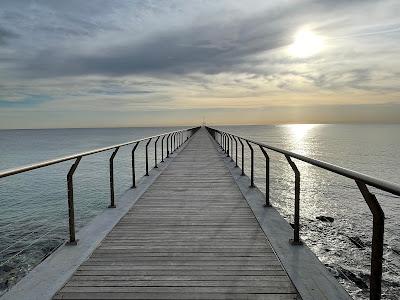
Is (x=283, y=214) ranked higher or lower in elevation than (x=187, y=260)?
lower

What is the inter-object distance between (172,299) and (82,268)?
1219 millimetres

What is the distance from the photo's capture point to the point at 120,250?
4137 millimetres

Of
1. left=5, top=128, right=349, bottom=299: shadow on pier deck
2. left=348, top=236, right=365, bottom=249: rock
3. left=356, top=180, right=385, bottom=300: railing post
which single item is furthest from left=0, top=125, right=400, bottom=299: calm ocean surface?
left=356, top=180, right=385, bottom=300: railing post

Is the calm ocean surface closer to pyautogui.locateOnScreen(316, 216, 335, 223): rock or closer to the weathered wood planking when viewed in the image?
pyautogui.locateOnScreen(316, 216, 335, 223): rock

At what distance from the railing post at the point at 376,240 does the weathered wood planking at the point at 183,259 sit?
2.74ft

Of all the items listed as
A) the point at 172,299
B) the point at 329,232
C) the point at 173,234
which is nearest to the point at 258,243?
the point at 173,234

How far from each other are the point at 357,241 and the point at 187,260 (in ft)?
27.3

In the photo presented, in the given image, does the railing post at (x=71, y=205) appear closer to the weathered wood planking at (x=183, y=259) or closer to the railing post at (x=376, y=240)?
the weathered wood planking at (x=183, y=259)

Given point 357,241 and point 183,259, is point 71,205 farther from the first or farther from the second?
point 357,241

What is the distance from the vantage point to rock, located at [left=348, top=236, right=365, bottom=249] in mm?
9914

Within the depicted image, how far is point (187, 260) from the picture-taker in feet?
12.5

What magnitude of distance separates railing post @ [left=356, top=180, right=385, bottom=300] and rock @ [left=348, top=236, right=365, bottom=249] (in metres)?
8.41

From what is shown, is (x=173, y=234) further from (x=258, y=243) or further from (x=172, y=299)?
(x=172, y=299)

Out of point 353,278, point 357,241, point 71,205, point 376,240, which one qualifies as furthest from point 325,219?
point 376,240
